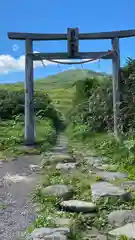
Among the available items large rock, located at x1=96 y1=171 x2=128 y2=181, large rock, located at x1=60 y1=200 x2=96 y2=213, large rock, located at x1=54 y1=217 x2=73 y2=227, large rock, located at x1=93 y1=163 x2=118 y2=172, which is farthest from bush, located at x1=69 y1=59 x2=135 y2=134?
large rock, located at x1=54 y1=217 x2=73 y2=227

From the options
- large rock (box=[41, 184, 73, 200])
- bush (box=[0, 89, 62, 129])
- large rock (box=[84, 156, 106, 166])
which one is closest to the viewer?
large rock (box=[41, 184, 73, 200])

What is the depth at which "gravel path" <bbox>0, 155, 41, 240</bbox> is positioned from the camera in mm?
4659

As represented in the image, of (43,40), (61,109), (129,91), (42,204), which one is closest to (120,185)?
(42,204)

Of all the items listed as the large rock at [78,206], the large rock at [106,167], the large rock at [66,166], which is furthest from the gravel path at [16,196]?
the large rock at [106,167]

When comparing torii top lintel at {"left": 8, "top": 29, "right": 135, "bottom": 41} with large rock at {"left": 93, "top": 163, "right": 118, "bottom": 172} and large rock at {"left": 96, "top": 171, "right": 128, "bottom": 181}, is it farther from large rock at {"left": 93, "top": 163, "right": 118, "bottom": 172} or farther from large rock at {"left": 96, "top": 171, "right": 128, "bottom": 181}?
large rock at {"left": 96, "top": 171, "right": 128, "bottom": 181}

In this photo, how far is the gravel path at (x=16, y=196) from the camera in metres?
4.66

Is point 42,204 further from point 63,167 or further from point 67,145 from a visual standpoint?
point 67,145

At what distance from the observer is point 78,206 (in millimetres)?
5227

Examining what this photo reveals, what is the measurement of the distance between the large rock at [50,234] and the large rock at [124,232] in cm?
52

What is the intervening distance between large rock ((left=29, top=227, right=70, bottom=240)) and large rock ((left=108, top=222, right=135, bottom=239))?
0.52 metres

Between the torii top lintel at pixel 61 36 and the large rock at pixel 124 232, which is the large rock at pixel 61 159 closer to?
the torii top lintel at pixel 61 36

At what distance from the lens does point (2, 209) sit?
18.1ft

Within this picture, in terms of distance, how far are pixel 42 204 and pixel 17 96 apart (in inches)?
570

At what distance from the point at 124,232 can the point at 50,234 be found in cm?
87
